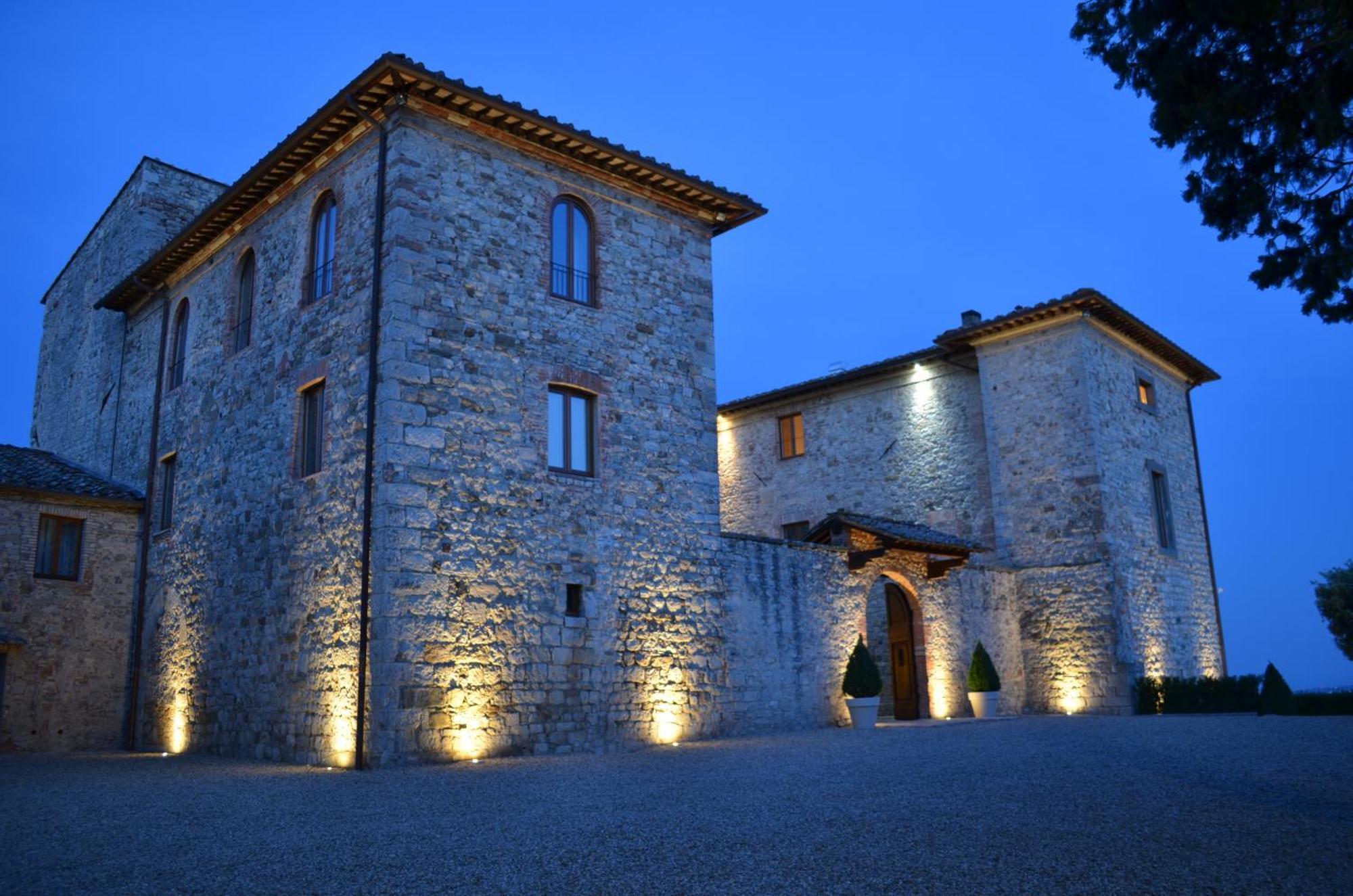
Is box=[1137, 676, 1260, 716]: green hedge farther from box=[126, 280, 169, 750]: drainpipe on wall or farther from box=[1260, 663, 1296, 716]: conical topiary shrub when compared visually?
box=[126, 280, 169, 750]: drainpipe on wall

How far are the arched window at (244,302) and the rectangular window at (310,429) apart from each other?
2469 mm

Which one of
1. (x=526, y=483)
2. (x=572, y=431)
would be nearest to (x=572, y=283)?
(x=572, y=431)

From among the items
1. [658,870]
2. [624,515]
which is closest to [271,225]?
[624,515]

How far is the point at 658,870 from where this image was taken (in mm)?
4891

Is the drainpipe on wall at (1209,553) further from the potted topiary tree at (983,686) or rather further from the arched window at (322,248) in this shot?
the arched window at (322,248)

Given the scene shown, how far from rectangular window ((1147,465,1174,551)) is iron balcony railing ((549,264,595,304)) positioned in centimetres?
1333

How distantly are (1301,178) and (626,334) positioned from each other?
891 centimetres

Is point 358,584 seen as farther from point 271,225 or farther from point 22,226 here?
point 22,226

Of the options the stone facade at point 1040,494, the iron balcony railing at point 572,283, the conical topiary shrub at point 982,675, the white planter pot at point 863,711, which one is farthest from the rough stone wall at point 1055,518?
the iron balcony railing at point 572,283

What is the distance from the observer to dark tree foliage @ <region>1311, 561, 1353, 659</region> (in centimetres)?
2645

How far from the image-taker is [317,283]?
1339 centimetres

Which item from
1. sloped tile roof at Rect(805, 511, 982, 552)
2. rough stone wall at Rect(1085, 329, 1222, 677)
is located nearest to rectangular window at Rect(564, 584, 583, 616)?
sloped tile roof at Rect(805, 511, 982, 552)

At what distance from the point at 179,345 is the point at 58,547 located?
3.77m

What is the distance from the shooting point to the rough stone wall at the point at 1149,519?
A: 18.9m
